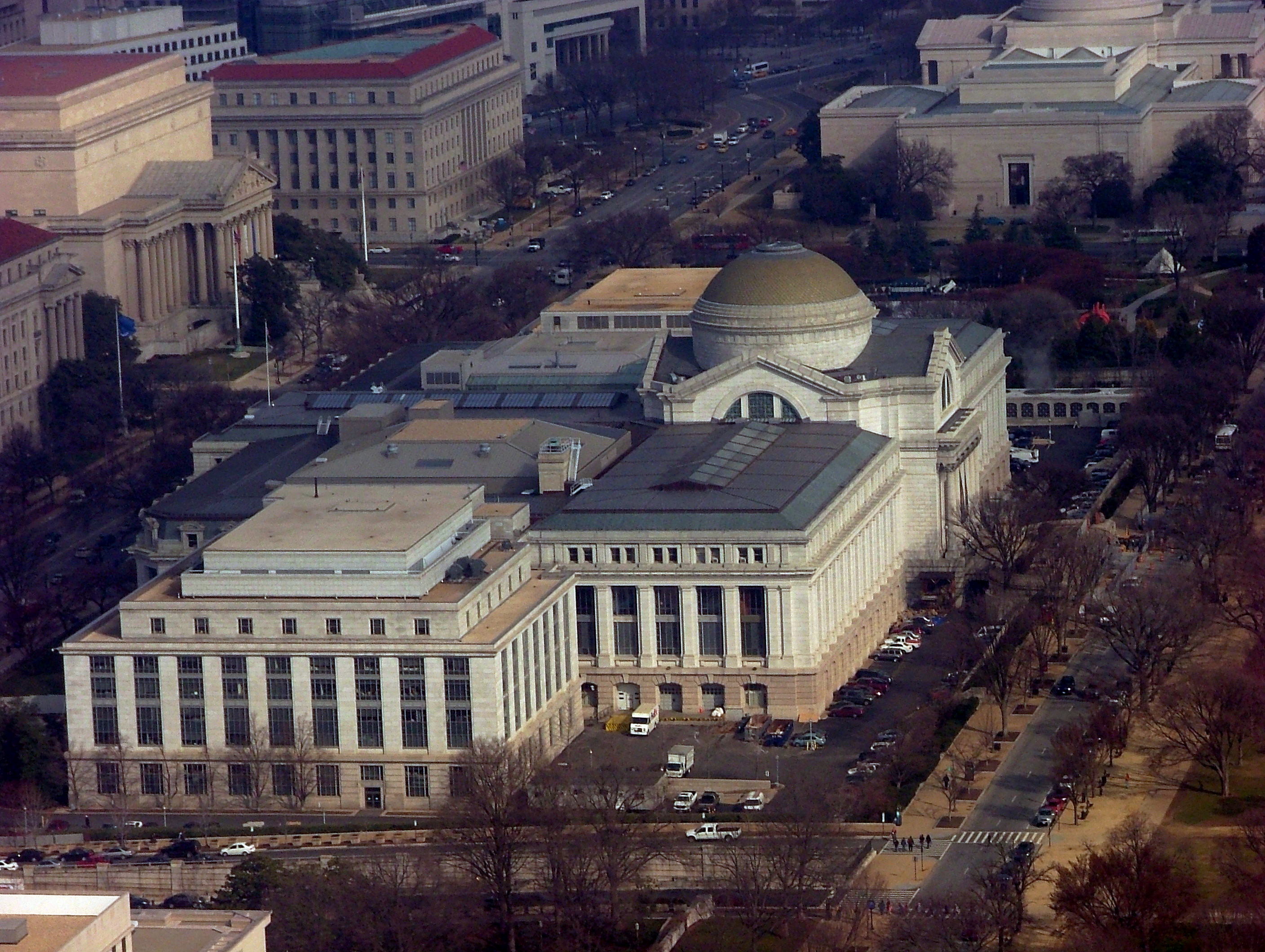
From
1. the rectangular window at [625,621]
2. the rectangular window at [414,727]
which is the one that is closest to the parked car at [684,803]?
the rectangular window at [414,727]

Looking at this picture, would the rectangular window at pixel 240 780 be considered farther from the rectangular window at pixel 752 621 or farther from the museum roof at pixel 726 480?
the rectangular window at pixel 752 621

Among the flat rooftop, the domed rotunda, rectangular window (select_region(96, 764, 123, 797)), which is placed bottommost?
rectangular window (select_region(96, 764, 123, 797))

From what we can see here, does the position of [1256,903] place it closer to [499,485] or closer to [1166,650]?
[1166,650]

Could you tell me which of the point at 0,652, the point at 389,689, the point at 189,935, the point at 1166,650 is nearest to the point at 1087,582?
the point at 1166,650

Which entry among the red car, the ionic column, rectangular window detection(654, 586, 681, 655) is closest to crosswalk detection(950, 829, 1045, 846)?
the red car

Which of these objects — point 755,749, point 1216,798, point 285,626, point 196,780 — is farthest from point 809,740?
point 196,780

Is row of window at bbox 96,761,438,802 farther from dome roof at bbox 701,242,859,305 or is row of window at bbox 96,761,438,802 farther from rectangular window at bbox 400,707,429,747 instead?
dome roof at bbox 701,242,859,305
